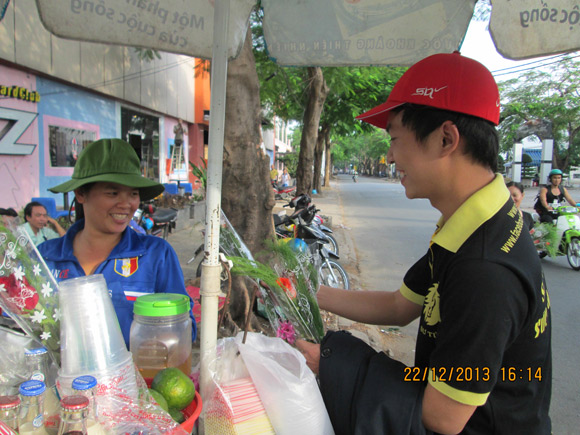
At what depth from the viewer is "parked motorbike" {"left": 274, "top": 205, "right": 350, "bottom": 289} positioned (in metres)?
5.12

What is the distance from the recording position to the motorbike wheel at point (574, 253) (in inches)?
271

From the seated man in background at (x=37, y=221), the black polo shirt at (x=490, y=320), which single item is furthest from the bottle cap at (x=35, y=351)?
the seated man in background at (x=37, y=221)

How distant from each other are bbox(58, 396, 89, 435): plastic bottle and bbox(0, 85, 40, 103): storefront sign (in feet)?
25.4

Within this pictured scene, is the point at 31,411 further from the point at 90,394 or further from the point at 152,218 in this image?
the point at 152,218

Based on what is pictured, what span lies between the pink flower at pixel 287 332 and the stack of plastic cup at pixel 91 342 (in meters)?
0.61

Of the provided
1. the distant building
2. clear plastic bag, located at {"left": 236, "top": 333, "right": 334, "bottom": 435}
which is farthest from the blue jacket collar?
the distant building

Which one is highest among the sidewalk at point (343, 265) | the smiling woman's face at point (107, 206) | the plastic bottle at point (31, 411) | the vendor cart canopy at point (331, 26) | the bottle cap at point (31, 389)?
the vendor cart canopy at point (331, 26)

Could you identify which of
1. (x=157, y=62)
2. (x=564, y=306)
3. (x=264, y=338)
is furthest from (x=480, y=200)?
(x=157, y=62)

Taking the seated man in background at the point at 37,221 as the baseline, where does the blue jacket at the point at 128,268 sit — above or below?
above

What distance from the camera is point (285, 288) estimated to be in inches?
55.9

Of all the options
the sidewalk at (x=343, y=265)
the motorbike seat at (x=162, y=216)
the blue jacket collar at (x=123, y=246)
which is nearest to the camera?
the blue jacket collar at (x=123, y=246)

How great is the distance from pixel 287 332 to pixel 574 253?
24.2 feet

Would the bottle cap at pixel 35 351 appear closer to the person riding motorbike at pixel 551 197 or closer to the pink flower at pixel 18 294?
the pink flower at pixel 18 294

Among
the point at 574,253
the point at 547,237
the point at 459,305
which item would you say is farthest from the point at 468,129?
the point at 547,237
